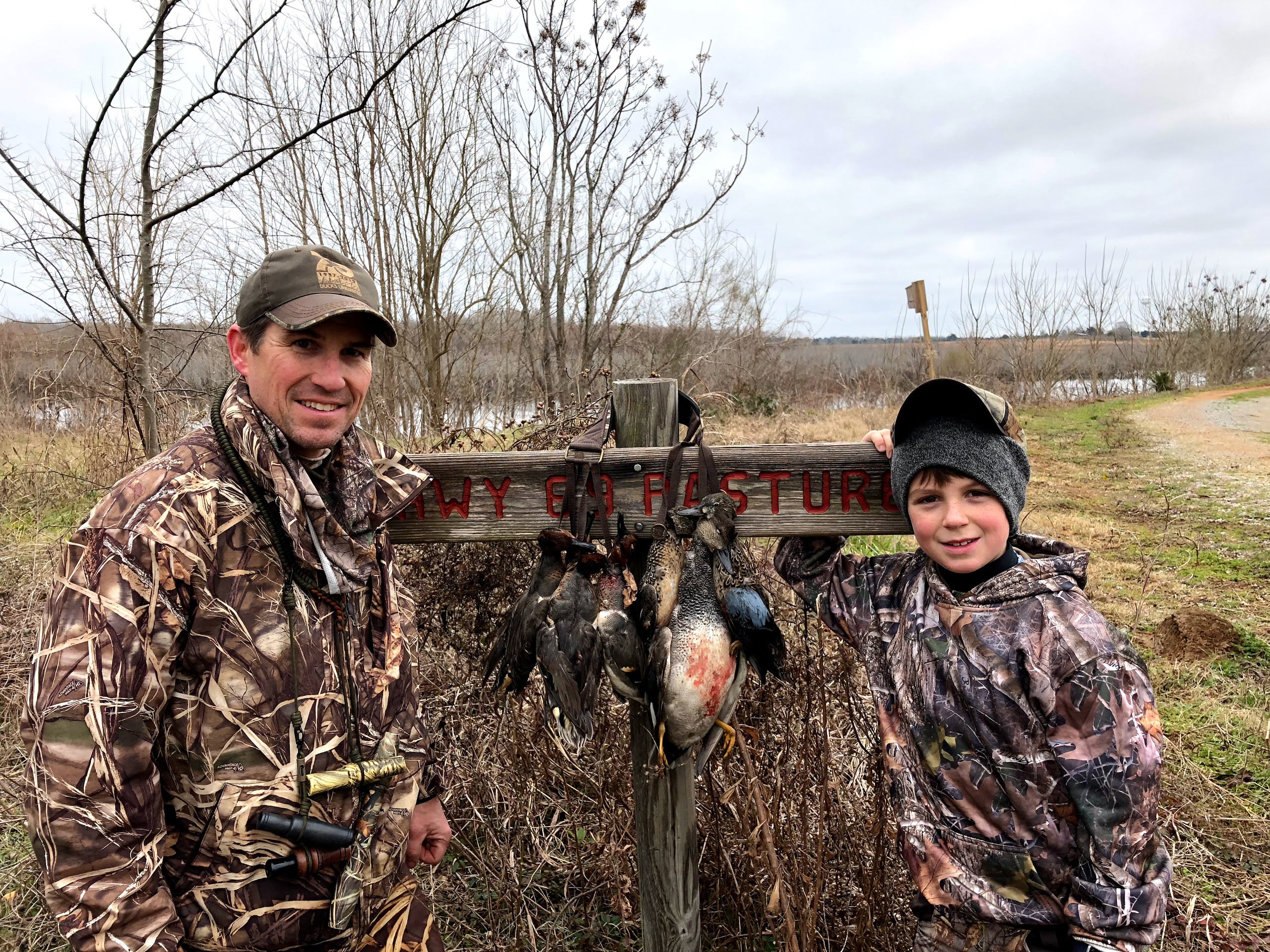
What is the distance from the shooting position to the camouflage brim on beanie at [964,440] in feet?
5.69

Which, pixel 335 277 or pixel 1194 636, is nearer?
pixel 335 277

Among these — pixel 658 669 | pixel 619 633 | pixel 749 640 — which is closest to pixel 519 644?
pixel 619 633

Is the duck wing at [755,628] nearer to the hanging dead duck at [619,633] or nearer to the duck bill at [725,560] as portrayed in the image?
the duck bill at [725,560]

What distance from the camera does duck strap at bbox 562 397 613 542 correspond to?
200 cm

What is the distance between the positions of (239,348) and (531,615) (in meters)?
0.95

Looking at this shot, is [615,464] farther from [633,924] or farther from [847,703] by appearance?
[633,924]

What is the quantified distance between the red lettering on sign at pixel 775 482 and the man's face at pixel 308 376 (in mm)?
1098

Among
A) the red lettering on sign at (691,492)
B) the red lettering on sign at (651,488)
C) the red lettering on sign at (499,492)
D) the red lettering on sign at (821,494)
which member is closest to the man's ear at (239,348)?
the red lettering on sign at (499,492)

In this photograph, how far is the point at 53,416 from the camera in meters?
9.42

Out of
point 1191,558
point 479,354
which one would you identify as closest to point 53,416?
point 479,354

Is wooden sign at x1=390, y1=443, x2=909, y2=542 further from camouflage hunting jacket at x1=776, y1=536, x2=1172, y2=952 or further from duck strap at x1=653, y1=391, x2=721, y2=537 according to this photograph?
camouflage hunting jacket at x1=776, y1=536, x2=1172, y2=952

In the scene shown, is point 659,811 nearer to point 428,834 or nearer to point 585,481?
point 428,834

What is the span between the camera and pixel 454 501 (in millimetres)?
2139

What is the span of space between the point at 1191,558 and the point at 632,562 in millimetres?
7438
